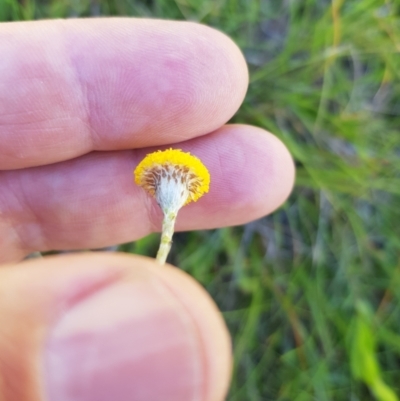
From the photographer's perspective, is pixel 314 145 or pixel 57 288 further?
pixel 314 145

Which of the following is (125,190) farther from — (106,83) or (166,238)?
(166,238)

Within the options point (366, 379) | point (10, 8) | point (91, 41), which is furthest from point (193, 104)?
point (366, 379)

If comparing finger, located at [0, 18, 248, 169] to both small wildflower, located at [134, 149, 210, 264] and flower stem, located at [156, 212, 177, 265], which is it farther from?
flower stem, located at [156, 212, 177, 265]

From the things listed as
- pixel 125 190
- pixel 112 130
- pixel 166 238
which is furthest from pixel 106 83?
pixel 166 238

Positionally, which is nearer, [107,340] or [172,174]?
[107,340]

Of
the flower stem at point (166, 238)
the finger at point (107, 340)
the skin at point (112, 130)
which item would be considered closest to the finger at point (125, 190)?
the skin at point (112, 130)

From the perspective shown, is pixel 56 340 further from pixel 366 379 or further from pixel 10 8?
pixel 10 8
